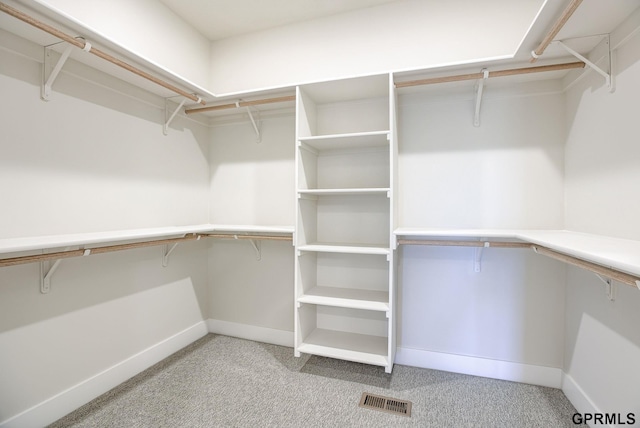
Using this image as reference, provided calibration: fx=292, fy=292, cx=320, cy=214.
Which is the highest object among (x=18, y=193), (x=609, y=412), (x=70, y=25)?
(x=70, y=25)

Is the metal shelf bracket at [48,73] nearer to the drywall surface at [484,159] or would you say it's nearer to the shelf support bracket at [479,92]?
the drywall surface at [484,159]

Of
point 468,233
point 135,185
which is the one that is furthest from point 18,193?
point 468,233

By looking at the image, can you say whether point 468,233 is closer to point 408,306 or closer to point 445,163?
point 445,163

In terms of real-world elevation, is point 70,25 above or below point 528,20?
below

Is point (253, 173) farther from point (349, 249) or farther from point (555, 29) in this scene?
point (555, 29)

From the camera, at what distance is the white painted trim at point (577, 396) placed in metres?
1.70

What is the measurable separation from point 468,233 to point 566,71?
4.15ft

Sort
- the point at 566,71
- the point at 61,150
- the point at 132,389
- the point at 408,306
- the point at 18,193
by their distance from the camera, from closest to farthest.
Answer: the point at 18,193 → the point at 61,150 → the point at 566,71 → the point at 132,389 → the point at 408,306

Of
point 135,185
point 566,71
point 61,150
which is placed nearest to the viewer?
point 61,150

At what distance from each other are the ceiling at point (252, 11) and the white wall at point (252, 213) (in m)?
0.86

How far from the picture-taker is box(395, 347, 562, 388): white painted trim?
2094 millimetres

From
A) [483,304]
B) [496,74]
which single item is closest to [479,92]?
[496,74]

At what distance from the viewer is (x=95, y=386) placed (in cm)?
197

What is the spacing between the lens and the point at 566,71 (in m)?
1.93
